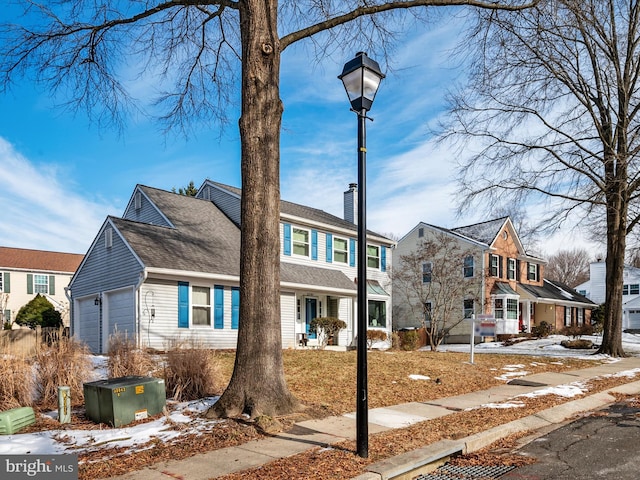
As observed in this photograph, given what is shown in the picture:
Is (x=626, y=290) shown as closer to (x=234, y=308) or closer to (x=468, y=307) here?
(x=468, y=307)

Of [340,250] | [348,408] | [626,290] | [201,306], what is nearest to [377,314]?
[340,250]

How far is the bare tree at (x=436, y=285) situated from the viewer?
86.9 feet

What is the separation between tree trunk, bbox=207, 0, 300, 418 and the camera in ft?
23.3

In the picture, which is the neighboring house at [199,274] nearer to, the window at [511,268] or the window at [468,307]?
the window at [468,307]

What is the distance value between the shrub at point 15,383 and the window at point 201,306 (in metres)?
10.0

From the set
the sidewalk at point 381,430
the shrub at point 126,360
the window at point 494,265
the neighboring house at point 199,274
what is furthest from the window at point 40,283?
the sidewalk at point 381,430

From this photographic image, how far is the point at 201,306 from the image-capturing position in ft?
58.7

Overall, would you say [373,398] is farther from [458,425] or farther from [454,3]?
[454,3]

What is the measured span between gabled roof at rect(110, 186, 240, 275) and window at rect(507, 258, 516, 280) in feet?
69.2

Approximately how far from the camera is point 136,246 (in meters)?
16.8

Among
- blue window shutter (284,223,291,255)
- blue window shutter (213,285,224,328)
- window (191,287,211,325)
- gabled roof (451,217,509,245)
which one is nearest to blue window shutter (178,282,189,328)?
window (191,287,211,325)

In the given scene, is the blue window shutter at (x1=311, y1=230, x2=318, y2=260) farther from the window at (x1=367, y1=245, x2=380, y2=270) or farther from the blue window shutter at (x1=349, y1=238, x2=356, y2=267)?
the window at (x1=367, y1=245, x2=380, y2=270)

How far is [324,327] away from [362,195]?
1606cm

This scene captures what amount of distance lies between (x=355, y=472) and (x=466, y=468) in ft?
4.50
